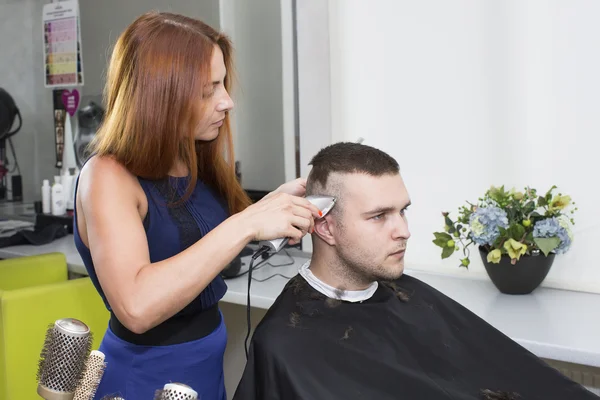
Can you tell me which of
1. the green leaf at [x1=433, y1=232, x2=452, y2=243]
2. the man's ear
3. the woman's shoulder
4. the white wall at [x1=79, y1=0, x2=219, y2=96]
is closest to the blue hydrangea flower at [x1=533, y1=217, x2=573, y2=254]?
the green leaf at [x1=433, y1=232, x2=452, y2=243]

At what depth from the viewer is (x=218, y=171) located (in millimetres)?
1619

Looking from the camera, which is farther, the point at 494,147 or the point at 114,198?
the point at 494,147

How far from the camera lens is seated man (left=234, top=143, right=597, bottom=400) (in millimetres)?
1381

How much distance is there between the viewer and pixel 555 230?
6.17 ft

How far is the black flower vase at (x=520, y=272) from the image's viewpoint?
1905 mm

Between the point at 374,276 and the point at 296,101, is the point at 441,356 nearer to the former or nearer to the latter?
the point at 374,276

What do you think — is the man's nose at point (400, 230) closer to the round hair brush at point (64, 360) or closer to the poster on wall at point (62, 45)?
the round hair brush at point (64, 360)

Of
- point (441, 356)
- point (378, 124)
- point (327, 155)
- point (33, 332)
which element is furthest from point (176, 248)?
point (378, 124)

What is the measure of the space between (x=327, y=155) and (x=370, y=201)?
17 cm

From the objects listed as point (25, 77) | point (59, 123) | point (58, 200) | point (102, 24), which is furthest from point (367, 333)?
point (25, 77)

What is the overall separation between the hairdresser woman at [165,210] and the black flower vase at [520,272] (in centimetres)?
83

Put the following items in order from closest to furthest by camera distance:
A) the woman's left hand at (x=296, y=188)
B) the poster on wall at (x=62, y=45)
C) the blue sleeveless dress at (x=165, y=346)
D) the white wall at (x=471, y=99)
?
the blue sleeveless dress at (x=165, y=346) → the woman's left hand at (x=296, y=188) → the white wall at (x=471, y=99) → the poster on wall at (x=62, y=45)

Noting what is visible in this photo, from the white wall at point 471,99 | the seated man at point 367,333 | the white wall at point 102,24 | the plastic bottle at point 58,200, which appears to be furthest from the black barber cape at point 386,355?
the plastic bottle at point 58,200

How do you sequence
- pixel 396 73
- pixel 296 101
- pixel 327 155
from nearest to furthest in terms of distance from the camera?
pixel 327 155 < pixel 396 73 < pixel 296 101
